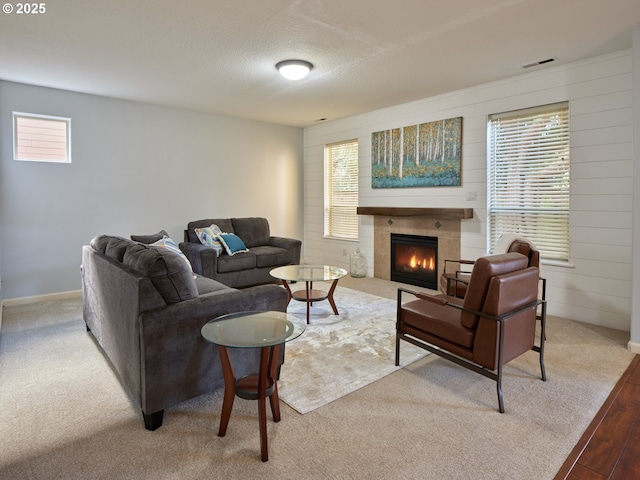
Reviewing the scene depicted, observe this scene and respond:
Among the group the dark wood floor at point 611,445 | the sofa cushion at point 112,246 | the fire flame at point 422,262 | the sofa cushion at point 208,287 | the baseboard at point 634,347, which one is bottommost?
the dark wood floor at point 611,445

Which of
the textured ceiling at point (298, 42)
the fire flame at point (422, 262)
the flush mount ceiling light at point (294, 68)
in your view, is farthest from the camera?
the fire flame at point (422, 262)

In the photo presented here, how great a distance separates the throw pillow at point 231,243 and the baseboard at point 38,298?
6.41 ft

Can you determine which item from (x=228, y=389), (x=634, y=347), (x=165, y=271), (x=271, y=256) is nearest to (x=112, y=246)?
(x=165, y=271)

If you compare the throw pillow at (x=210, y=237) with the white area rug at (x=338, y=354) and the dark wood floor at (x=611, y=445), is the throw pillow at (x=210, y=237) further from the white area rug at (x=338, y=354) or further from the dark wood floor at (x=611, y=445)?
the dark wood floor at (x=611, y=445)

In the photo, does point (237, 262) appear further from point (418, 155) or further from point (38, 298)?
point (418, 155)

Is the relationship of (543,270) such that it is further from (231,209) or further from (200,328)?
(231,209)

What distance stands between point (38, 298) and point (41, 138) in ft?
6.48

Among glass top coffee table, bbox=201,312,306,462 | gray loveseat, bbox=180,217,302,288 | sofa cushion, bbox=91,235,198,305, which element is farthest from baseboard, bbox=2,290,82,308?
glass top coffee table, bbox=201,312,306,462

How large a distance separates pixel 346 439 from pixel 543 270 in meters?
3.21

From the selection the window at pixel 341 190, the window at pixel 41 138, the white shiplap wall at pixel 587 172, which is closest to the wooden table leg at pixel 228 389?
the white shiplap wall at pixel 587 172

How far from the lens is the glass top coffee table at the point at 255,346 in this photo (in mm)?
1820

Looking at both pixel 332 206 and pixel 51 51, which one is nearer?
pixel 51 51

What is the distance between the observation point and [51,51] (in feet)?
11.3

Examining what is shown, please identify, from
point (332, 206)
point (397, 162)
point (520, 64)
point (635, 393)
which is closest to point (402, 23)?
point (520, 64)
